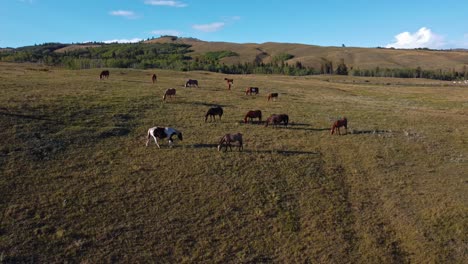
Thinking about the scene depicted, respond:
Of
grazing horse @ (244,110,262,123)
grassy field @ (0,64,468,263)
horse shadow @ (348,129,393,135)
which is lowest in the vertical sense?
grassy field @ (0,64,468,263)

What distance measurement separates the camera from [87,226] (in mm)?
16328

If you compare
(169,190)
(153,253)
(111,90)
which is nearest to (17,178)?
(169,190)

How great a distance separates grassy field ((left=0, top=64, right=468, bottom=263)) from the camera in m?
15.8

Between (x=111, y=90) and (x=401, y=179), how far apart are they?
107 ft

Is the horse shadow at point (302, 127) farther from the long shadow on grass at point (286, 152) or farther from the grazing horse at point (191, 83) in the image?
the grazing horse at point (191, 83)

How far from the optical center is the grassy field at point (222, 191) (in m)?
15.8

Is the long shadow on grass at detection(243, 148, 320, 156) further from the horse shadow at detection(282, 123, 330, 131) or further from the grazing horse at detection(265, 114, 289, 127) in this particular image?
the grazing horse at detection(265, 114, 289, 127)

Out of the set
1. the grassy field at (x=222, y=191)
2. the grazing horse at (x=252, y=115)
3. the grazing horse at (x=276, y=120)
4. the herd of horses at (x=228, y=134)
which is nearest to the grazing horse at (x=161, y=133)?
the herd of horses at (x=228, y=134)

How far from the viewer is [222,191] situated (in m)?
19.8

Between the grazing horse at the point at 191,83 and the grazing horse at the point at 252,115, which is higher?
the grazing horse at the point at 191,83

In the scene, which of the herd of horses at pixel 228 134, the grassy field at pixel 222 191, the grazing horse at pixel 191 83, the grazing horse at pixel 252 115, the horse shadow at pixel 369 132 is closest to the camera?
the grassy field at pixel 222 191


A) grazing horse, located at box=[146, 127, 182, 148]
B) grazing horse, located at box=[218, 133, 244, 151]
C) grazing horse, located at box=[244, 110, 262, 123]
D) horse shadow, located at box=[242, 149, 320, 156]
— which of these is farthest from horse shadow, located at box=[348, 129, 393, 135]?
grazing horse, located at box=[146, 127, 182, 148]

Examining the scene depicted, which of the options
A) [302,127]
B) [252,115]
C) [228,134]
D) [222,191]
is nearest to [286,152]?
[228,134]

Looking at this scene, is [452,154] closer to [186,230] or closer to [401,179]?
[401,179]
